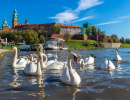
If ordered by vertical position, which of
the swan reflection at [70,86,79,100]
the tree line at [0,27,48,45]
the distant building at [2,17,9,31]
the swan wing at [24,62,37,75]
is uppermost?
the distant building at [2,17,9,31]

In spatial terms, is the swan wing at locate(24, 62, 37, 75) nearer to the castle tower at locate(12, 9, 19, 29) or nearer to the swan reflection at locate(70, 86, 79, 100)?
the swan reflection at locate(70, 86, 79, 100)

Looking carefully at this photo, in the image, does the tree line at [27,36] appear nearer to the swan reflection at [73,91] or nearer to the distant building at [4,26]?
the swan reflection at [73,91]

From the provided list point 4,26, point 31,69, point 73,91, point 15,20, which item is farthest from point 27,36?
point 4,26

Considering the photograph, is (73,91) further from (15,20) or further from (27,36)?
(15,20)

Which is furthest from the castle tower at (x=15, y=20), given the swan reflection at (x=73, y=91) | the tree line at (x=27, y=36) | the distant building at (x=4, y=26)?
the swan reflection at (x=73, y=91)

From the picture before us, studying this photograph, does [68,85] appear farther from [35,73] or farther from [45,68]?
[45,68]

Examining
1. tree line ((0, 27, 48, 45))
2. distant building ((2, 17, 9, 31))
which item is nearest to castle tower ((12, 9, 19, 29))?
distant building ((2, 17, 9, 31))

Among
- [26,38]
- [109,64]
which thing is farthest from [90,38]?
[109,64]

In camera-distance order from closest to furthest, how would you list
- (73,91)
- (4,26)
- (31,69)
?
(73,91) < (31,69) < (4,26)

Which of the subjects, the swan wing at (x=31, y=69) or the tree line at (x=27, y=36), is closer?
the swan wing at (x=31, y=69)

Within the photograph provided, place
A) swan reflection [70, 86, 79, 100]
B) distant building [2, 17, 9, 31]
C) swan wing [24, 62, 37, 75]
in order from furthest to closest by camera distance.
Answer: distant building [2, 17, 9, 31] < swan wing [24, 62, 37, 75] < swan reflection [70, 86, 79, 100]

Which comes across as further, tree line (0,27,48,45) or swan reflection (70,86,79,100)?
tree line (0,27,48,45)

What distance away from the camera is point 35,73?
9539 mm

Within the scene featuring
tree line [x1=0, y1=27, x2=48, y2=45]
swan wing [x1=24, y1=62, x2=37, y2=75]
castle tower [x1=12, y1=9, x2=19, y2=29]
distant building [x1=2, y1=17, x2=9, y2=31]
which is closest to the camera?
swan wing [x1=24, y1=62, x2=37, y2=75]
